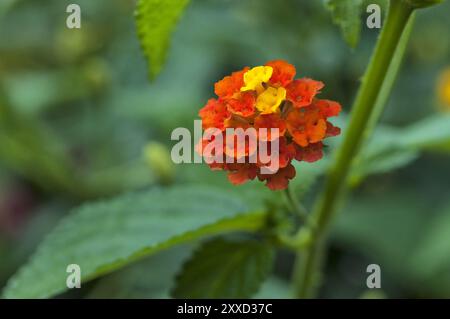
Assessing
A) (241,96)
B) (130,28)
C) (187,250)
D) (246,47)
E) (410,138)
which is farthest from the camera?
(130,28)

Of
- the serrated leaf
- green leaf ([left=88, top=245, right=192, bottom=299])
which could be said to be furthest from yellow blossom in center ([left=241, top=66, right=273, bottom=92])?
green leaf ([left=88, top=245, right=192, bottom=299])

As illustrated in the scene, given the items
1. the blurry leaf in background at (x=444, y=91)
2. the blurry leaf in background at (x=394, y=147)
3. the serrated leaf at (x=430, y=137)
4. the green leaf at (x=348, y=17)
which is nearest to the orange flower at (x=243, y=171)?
the green leaf at (x=348, y=17)

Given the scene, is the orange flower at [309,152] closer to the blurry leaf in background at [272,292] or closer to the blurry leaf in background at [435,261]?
the blurry leaf in background at [272,292]

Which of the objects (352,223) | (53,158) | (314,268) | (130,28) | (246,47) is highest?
(130,28)

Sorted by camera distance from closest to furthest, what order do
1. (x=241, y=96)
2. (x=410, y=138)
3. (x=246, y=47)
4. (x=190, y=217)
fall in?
(x=241, y=96)
(x=190, y=217)
(x=410, y=138)
(x=246, y=47)

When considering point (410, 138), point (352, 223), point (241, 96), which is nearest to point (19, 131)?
point (352, 223)

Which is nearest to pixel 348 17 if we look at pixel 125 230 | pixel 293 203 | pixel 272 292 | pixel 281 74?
pixel 281 74

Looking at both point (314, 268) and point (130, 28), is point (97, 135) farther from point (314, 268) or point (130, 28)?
point (314, 268)
